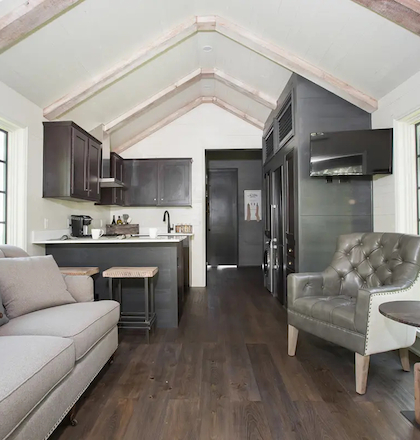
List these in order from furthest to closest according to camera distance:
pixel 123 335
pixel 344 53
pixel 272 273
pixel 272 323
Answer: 1. pixel 272 273
2. pixel 272 323
3. pixel 123 335
4. pixel 344 53

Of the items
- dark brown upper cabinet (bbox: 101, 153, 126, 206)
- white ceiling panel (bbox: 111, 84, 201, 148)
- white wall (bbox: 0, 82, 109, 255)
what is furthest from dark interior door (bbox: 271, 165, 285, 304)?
white wall (bbox: 0, 82, 109, 255)

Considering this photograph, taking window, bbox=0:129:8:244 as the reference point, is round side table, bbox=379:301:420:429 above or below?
below

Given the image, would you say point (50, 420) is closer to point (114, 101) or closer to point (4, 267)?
point (4, 267)

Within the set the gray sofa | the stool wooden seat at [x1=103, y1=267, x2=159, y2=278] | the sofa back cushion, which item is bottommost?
the gray sofa

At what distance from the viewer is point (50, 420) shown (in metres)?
1.36

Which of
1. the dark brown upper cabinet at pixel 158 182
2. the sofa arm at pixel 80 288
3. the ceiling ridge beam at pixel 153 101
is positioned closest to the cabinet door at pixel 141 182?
the dark brown upper cabinet at pixel 158 182

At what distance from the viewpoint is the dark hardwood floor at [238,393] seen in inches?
61.5

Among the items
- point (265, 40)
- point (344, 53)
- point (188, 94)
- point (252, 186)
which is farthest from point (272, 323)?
point (252, 186)

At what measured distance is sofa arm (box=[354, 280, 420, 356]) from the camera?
187cm

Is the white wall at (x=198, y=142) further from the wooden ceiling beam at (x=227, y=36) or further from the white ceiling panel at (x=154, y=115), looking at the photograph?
the wooden ceiling beam at (x=227, y=36)

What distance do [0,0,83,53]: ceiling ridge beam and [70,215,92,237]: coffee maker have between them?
7.24 ft

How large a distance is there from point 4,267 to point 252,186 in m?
6.41

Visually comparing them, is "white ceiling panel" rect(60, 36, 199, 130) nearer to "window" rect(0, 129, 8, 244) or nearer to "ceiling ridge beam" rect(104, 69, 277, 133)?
"ceiling ridge beam" rect(104, 69, 277, 133)

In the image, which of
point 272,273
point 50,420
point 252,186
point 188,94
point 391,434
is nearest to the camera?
point 50,420
